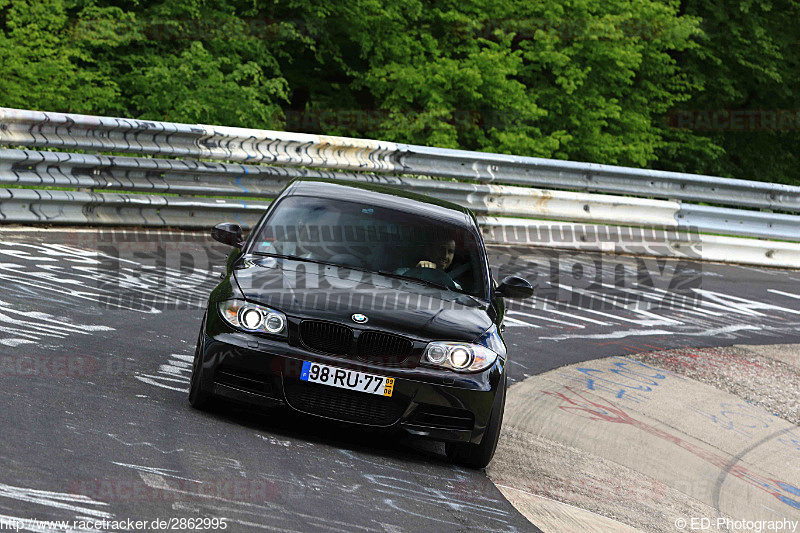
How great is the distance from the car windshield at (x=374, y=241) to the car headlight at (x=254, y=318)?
93 centimetres

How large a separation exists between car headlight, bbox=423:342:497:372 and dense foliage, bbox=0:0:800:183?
1571 cm

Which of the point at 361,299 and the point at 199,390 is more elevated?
the point at 361,299

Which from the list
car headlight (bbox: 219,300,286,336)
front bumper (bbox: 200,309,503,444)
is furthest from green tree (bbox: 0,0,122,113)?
front bumper (bbox: 200,309,503,444)

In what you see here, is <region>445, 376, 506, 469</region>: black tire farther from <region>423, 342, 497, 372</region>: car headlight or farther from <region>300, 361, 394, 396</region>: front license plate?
<region>300, 361, 394, 396</region>: front license plate

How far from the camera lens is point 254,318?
21.4ft

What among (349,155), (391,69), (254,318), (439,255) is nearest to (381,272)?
(439,255)

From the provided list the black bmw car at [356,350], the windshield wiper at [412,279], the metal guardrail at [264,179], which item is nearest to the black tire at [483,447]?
the black bmw car at [356,350]

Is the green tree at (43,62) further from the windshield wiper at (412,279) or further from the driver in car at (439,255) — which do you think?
the windshield wiper at (412,279)

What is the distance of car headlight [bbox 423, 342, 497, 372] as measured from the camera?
6.58 m

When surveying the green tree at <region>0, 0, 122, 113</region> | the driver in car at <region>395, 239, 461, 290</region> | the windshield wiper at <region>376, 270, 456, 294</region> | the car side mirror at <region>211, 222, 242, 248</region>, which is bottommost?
the windshield wiper at <region>376, 270, 456, 294</region>

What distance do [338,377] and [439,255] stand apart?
1.65 m

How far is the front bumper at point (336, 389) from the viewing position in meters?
6.41

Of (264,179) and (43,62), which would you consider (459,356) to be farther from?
(43,62)

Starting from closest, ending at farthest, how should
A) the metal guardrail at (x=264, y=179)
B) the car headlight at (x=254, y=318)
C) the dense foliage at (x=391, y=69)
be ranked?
the car headlight at (x=254, y=318) < the metal guardrail at (x=264, y=179) < the dense foliage at (x=391, y=69)
